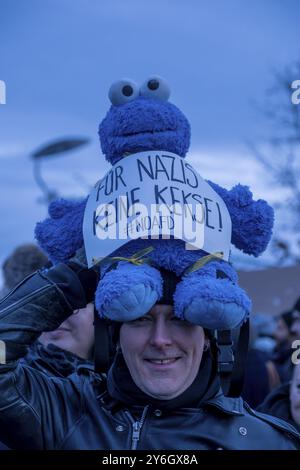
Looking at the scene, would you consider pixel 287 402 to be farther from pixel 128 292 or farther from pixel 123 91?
pixel 123 91

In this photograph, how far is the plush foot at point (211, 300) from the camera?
5.57 feet

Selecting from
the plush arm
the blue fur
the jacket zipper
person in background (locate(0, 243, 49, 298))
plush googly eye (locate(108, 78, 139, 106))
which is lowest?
the jacket zipper

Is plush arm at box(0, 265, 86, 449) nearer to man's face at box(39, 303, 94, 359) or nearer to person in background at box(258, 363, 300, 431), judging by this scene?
man's face at box(39, 303, 94, 359)

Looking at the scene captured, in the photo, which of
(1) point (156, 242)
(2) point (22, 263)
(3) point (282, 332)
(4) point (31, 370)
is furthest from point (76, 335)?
(3) point (282, 332)

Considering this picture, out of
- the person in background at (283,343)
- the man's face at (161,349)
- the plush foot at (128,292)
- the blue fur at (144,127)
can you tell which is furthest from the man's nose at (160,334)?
the person in background at (283,343)

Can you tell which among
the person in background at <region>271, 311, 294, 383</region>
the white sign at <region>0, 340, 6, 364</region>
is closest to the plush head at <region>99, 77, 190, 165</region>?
the white sign at <region>0, 340, 6, 364</region>

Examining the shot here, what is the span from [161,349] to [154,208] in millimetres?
371

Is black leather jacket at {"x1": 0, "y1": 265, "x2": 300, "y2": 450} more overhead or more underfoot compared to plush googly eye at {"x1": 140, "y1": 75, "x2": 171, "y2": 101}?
more underfoot

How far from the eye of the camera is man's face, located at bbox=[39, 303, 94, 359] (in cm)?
270

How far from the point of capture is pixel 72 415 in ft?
6.26

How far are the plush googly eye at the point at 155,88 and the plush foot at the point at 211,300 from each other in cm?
51

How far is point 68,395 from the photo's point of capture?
1957 mm

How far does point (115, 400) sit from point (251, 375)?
6.48ft
